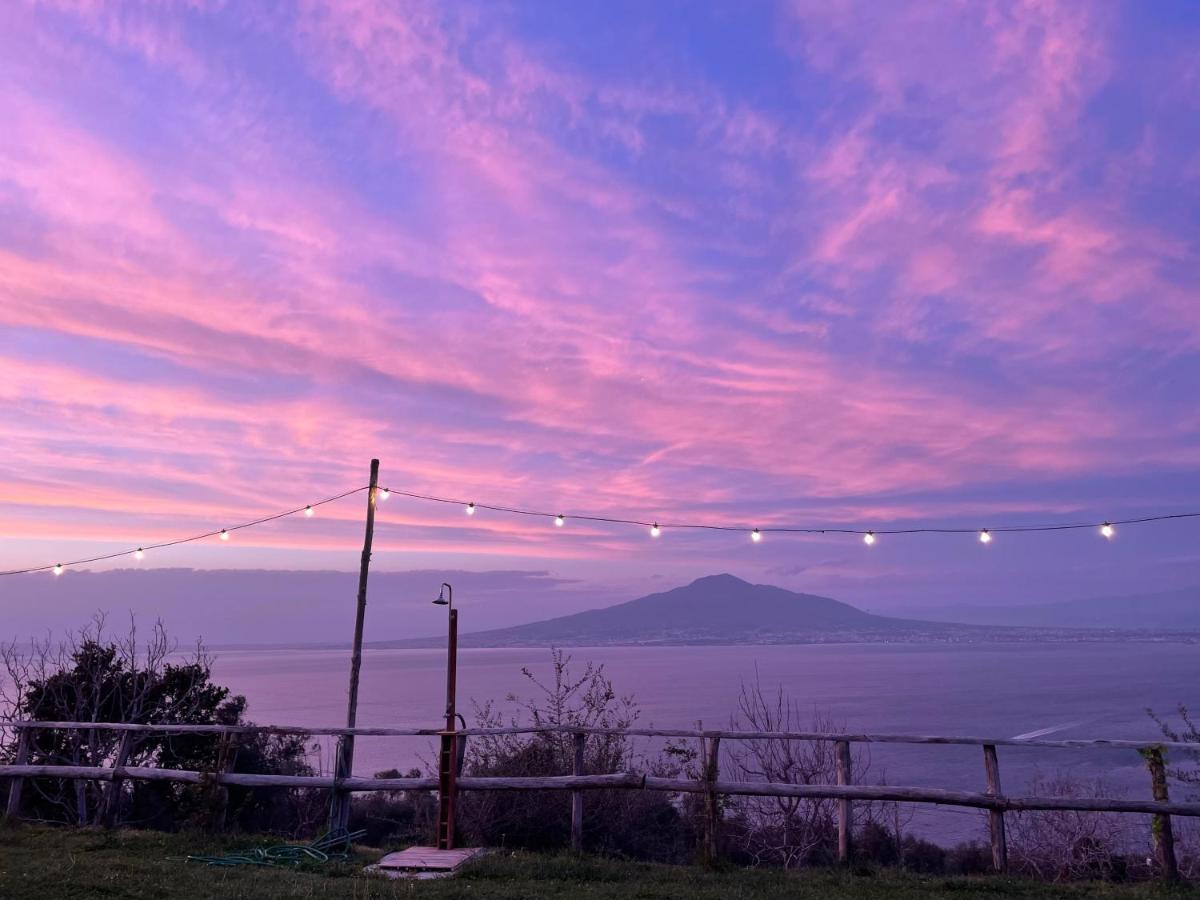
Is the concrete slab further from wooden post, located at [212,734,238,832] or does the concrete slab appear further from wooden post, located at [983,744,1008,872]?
wooden post, located at [983,744,1008,872]

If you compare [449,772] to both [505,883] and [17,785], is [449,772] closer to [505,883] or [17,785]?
[505,883]

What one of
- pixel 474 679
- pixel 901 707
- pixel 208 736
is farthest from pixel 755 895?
pixel 474 679

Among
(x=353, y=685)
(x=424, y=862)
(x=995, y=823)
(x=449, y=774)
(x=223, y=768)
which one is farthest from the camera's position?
(x=353, y=685)

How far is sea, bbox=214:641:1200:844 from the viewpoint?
42219 mm

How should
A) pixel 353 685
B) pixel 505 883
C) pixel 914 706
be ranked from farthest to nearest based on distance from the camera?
pixel 914 706
pixel 353 685
pixel 505 883

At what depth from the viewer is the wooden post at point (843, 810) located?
837 cm

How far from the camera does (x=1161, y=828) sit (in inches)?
297

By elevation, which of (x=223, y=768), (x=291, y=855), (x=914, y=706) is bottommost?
(x=914, y=706)

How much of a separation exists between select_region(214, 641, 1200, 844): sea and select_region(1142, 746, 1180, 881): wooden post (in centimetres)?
669

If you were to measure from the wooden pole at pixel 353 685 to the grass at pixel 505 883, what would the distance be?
1464 mm

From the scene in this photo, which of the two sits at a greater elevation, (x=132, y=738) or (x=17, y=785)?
(x=132, y=738)

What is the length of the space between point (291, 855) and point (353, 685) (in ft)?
11.6

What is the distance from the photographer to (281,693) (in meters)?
107

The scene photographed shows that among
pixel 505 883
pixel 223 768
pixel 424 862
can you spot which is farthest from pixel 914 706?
pixel 505 883
